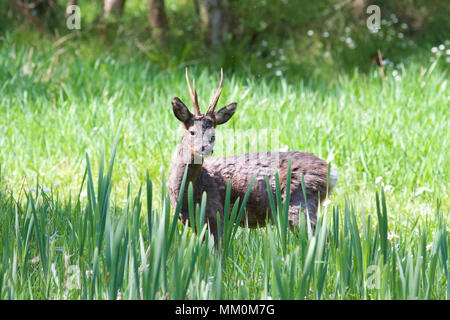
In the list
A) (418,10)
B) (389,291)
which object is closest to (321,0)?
(418,10)

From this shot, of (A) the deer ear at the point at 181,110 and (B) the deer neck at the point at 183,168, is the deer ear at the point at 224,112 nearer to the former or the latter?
(A) the deer ear at the point at 181,110

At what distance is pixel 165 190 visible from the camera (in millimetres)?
2598

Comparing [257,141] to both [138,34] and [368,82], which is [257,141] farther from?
[138,34]

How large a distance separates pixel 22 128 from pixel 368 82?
12.2ft

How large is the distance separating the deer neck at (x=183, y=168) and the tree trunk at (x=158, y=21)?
222 inches

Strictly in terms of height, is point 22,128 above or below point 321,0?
below

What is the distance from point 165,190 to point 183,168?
809mm

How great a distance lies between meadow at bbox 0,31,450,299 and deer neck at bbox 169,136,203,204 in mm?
202

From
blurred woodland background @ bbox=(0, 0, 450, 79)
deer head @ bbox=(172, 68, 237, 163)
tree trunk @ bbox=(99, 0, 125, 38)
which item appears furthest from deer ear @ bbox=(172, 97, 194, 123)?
tree trunk @ bbox=(99, 0, 125, 38)

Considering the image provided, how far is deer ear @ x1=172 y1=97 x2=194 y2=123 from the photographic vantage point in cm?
301

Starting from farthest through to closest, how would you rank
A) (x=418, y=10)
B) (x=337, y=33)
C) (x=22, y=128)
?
1. (x=418, y=10)
2. (x=337, y=33)
3. (x=22, y=128)

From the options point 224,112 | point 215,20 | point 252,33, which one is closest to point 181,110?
point 224,112

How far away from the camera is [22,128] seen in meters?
5.61
